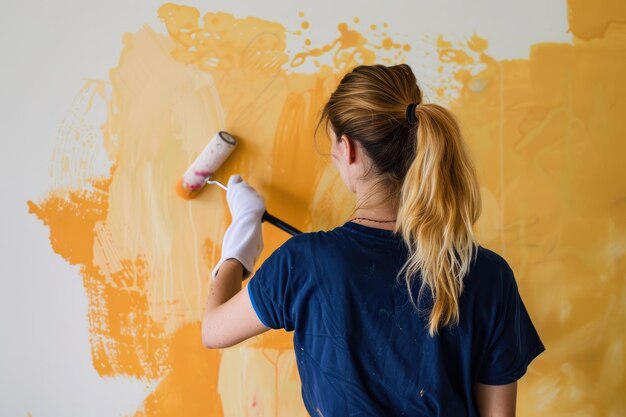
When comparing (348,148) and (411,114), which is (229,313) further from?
(411,114)

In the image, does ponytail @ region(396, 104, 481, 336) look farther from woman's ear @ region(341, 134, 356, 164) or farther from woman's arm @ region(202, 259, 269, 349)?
woman's arm @ region(202, 259, 269, 349)

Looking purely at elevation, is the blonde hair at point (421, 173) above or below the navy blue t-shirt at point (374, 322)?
above

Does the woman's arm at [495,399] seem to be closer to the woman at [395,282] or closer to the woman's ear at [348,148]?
the woman at [395,282]

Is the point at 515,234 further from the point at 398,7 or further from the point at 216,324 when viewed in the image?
the point at 216,324

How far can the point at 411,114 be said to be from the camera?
85 cm

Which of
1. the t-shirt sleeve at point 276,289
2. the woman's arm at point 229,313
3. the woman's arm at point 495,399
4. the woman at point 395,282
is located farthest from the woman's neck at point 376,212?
the woman's arm at point 495,399

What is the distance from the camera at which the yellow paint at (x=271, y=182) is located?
1191mm

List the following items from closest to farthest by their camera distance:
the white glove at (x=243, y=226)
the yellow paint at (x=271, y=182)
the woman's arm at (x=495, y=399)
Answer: the woman's arm at (x=495, y=399) → the white glove at (x=243, y=226) → the yellow paint at (x=271, y=182)

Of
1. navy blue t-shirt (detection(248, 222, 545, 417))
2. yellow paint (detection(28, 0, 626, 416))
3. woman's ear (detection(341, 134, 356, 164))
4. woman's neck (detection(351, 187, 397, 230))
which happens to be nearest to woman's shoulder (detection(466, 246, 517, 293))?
navy blue t-shirt (detection(248, 222, 545, 417))

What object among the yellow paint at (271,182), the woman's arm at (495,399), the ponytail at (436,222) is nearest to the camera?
the ponytail at (436,222)

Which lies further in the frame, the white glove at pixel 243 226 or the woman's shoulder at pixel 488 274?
the white glove at pixel 243 226

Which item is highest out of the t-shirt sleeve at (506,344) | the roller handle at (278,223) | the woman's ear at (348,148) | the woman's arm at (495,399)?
the woman's ear at (348,148)

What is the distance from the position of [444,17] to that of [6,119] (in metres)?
0.95

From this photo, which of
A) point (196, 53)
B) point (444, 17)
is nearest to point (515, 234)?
point (444, 17)
